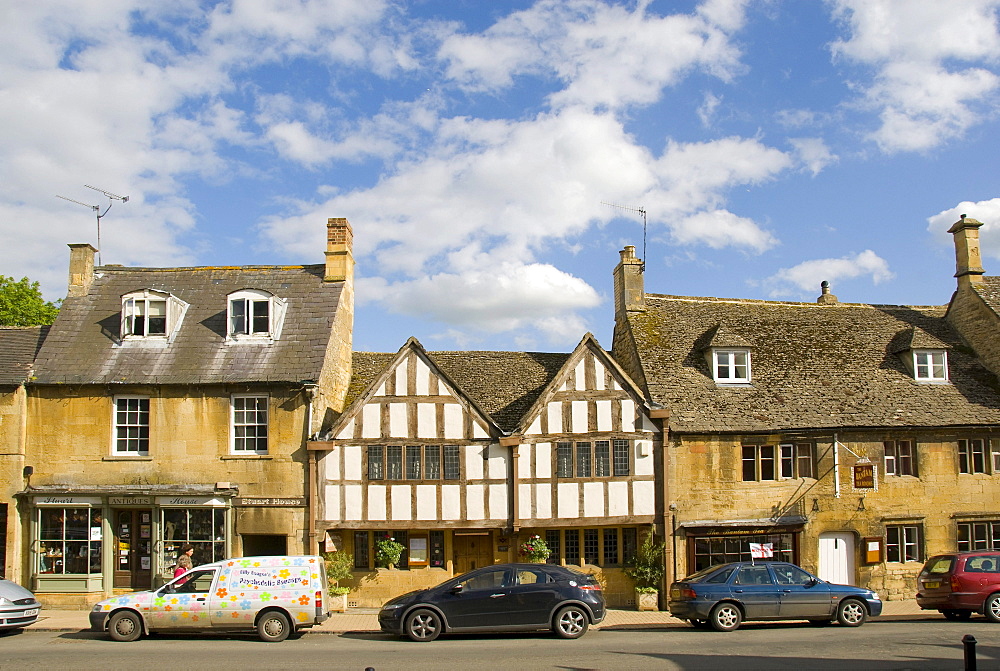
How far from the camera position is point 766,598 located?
16.7m

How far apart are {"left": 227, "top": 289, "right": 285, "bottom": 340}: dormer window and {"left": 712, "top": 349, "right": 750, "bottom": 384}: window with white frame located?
1256 cm

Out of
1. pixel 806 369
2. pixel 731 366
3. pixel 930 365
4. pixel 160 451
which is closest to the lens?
pixel 160 451

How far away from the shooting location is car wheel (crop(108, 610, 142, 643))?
629 inches

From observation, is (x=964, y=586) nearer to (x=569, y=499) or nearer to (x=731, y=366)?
(x=731, y=366)

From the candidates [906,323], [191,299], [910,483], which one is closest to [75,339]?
[191,299]

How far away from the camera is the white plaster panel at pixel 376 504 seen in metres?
20.8

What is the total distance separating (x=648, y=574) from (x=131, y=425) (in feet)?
45.7

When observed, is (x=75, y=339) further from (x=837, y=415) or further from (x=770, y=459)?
(x=837, y=415)

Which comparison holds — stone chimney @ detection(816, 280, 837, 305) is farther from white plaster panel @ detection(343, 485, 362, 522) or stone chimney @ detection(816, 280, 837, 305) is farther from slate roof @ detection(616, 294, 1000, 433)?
white plaster panel @ detection(343, 485, 362, 522)

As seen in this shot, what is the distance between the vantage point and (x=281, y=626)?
16109 millimetres

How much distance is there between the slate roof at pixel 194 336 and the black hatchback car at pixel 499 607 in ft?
24.5

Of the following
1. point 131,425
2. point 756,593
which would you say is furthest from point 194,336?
point 756,593

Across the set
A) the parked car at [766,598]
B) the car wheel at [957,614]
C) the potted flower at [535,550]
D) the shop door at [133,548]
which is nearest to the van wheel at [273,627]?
the shop door at [133,548]

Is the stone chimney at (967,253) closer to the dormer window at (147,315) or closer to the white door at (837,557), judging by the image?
the white door at (837,557)
